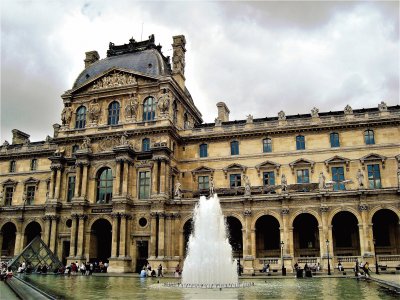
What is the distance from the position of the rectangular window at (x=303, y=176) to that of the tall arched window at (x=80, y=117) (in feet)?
91.7

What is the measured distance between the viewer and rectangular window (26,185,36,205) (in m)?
60.8

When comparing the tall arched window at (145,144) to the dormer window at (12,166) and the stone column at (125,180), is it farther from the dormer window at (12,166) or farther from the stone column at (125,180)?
the dormer window at (12,166)

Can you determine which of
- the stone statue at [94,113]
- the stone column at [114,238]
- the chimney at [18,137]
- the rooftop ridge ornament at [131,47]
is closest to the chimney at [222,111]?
the rooftop ridge ornament at [131,47]

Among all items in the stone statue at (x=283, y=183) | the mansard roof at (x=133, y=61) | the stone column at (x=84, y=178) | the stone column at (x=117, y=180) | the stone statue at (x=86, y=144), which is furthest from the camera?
the mansard roof at (x=133, y=61)

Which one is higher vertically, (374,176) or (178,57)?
(178,57)

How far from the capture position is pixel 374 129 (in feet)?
161

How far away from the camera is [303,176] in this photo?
50.1 metres

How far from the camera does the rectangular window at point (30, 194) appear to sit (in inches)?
2393

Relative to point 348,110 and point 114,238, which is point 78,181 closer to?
point 114,238

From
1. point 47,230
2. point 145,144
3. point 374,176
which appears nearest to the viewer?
point 374,176

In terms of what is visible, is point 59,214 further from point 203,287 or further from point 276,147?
point 203,287

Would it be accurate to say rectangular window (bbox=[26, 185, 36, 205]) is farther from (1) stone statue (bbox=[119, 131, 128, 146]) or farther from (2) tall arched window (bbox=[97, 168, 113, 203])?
(1) stone statue (bbox=[119, 131, 128, 146])

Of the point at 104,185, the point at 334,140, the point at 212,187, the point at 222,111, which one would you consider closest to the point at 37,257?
the point at 104,185

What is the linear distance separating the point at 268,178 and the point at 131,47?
26.6 m
